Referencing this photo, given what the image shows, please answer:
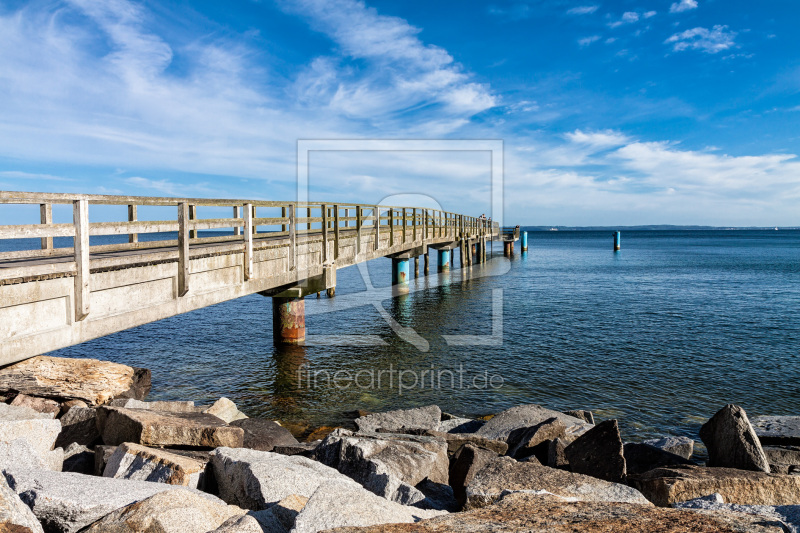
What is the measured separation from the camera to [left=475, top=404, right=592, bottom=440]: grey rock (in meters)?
8.63

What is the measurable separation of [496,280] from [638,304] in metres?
12.2

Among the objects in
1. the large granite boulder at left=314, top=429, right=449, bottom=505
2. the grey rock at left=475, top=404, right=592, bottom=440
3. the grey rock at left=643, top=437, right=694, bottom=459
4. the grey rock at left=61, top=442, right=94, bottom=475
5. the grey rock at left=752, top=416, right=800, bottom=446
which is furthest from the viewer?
the grey rock at left=752, top=416, right=800, bottom=446

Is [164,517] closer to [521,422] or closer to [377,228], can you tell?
[521,422]

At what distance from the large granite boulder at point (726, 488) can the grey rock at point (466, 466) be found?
62.4 inches

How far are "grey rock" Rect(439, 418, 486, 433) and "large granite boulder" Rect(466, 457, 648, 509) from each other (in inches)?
152

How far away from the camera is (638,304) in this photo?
88.3 ft

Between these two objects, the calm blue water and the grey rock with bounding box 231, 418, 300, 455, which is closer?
the grey rock with bounding box 231, 418, 300, 455

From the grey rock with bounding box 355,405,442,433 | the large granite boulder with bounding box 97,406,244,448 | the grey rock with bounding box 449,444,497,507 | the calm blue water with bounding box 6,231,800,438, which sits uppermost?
the large granite boulder with bounding box 97,406,244,448

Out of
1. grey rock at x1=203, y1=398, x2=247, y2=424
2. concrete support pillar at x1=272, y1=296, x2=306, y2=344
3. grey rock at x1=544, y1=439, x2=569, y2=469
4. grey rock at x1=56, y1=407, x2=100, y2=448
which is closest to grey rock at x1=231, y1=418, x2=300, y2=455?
grey rock at x1=203, y1=398, x2=247, y2=424

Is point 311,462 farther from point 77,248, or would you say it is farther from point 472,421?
point 472,421

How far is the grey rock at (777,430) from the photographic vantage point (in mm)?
8750

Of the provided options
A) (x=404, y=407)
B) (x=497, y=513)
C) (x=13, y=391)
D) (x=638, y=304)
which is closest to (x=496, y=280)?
(x=638, y=304)

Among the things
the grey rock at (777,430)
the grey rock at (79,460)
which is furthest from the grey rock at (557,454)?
the grey rock at (79,460)

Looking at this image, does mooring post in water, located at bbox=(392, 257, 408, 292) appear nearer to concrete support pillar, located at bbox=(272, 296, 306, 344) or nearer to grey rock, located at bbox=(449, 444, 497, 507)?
concrete support pillar, located at bbox=(272, 296, 306, 344)
